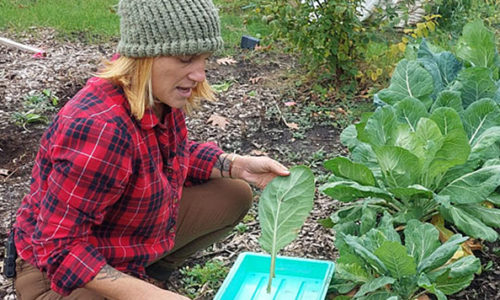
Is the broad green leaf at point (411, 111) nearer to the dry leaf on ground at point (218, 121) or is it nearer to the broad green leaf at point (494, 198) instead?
the broad green leaf at point (494, 198)

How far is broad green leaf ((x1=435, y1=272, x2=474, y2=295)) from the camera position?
2.67 metres

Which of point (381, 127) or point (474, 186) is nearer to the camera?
point (474, 186)

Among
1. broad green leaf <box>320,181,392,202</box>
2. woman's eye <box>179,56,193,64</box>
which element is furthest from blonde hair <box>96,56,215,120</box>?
broad green leaf <box>320,181,392,202</box>

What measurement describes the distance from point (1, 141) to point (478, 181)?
3240 mm

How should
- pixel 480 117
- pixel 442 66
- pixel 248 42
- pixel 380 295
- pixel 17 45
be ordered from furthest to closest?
pixel 248 42
pixel 17 45
pixel 442 66
pixel 480 117
pixel 380 295

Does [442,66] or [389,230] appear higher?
[442,66]

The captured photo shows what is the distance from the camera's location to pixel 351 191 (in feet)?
9.67

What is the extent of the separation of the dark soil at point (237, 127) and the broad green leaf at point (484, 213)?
0.67 ft

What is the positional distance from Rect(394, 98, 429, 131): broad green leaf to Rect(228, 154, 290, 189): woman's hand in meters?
0.68

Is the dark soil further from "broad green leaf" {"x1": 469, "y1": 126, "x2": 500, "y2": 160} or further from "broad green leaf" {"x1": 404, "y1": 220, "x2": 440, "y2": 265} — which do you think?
→ "broad green leaf" {"x1": 469, "y1": 126, "x2": 500, "y2": 160}

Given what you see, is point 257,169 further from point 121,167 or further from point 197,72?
point 121,167

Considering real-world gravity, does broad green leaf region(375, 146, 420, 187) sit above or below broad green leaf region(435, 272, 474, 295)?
above

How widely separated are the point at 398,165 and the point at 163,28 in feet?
3.81

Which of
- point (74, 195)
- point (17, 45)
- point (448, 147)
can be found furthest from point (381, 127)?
point (17, 45)
